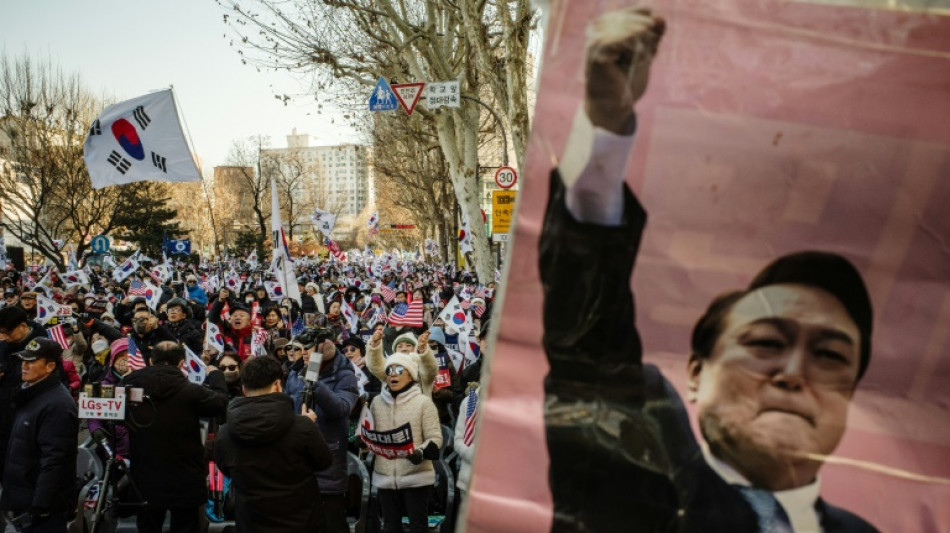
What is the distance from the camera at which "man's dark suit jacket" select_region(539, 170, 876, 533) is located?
1351 mm

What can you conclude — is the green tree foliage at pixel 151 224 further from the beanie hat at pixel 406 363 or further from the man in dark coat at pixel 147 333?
the beanie hat at pixel 406 363


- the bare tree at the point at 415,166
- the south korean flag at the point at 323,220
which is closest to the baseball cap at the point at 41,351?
the south korean flag at the point at 323,220

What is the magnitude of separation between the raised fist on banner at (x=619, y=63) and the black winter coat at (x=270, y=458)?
2929mm

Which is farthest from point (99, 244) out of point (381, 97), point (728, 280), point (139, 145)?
point (728, 280)

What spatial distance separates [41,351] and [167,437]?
95 cm

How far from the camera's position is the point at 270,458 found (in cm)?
378

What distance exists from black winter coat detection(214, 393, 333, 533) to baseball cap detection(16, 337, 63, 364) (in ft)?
5.08

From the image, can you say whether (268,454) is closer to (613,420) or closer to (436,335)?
(613,420)

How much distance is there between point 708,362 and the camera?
4.50 ft

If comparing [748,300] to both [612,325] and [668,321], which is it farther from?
[612,325]

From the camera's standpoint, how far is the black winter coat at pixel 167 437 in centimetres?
463

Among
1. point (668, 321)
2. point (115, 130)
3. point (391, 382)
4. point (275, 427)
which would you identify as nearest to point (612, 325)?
point (668, 321)

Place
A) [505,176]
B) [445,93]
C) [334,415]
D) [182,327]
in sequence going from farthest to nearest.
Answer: [505,176], [445,93], [182,327], [334,415]

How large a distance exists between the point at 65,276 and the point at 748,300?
22.1 metres
